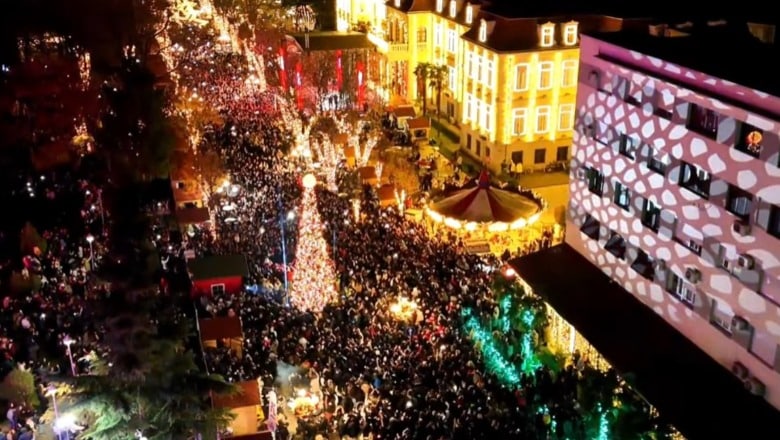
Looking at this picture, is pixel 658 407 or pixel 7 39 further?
pixel 7 39

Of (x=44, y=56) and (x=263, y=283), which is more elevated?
(x=44, y=56)

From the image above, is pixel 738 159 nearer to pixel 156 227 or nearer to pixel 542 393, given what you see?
pixel 542 393

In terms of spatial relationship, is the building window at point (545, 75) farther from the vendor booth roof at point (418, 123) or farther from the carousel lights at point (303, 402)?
the carousel lights at point (303, 402)

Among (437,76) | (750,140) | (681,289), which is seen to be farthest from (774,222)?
(437,76)

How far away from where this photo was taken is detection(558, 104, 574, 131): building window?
37.2 m

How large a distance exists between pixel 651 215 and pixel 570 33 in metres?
17.8

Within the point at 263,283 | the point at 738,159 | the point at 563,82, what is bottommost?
the point at 263,283

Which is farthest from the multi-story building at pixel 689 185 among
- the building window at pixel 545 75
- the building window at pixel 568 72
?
the building window at pixel 568 72

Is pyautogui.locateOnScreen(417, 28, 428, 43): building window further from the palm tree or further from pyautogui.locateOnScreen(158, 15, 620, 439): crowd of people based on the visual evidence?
pyautogui.locateOnScreen(158, 15, 620, 439): crowd of people

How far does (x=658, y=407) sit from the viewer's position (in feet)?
54.9

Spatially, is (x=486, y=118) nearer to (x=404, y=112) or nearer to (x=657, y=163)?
(x=404, y=112)

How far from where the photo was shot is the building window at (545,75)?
35938 mm

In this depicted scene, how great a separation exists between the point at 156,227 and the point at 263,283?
5.08 m

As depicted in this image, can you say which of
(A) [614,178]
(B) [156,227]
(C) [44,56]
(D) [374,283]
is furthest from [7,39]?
(A) [614,178]
